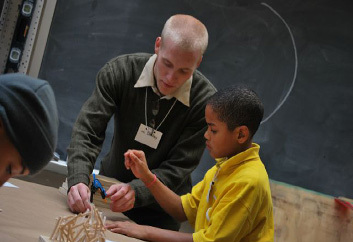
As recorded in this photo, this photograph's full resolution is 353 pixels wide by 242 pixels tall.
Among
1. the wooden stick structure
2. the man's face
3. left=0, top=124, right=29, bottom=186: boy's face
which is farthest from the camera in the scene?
the man's face

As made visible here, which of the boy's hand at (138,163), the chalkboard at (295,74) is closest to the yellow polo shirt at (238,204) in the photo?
the boy's hand at (138,163)

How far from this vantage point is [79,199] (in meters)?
2.08

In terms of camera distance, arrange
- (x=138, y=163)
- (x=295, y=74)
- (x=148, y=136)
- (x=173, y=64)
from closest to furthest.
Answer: (x=138, y=163)
(x=173, y=64)
(x=148, y=136)
(x=295, y=74)

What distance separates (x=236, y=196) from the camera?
1.94 metres

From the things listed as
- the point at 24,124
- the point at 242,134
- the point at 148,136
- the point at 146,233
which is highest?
the point at 24,124

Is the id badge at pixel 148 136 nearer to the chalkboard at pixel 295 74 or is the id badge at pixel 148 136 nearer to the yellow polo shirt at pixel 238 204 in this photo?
the yellow polo shirt at pixel 238 204

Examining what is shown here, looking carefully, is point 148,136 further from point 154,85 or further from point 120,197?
point 120,197

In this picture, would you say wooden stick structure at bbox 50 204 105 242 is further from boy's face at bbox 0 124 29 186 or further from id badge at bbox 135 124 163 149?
id badge at bbox 135 124 163 149

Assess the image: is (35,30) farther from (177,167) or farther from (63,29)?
(177,167)

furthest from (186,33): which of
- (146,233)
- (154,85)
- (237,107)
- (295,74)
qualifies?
(295,74)

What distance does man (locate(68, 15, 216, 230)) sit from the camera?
8.05 ft

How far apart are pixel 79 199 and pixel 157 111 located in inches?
28.9

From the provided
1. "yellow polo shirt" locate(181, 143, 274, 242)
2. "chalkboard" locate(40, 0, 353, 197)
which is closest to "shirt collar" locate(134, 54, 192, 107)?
"yellow polo shirt" locate(181, 143, 274, 242)

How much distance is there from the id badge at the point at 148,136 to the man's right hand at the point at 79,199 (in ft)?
1.71
